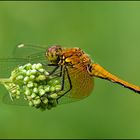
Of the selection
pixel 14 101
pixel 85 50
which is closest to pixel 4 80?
Answer: pixel 14 101

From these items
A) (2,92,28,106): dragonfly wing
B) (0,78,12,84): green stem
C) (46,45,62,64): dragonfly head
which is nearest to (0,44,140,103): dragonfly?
(46,45,62,64): dragonfly head

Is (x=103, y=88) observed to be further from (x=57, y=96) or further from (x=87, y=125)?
(x=57, y=96)

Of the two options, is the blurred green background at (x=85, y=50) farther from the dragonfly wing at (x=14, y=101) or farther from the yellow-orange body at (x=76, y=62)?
the dragonfly wing at (x=14, y=101)

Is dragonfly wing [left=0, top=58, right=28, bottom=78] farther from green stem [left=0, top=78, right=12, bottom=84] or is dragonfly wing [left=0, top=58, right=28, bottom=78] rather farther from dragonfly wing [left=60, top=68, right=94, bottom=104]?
dragonfly wing [left=60, top=68, right=94, bottom=104]

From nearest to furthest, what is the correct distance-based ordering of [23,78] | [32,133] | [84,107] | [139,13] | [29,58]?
[23,78], [29,58], [32,133], [84,107], [139,13]

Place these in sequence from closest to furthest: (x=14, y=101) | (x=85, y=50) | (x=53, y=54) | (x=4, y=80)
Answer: (x=4, y=80) < (x=14, y=101) < (x=53, y=54) < (x=85, y=50)

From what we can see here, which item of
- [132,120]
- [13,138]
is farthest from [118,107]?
[13,138]

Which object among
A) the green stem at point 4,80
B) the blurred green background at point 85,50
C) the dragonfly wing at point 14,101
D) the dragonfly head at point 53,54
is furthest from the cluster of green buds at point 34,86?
the blurred green background at point 85,50

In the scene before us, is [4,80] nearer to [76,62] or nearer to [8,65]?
[8,65]
